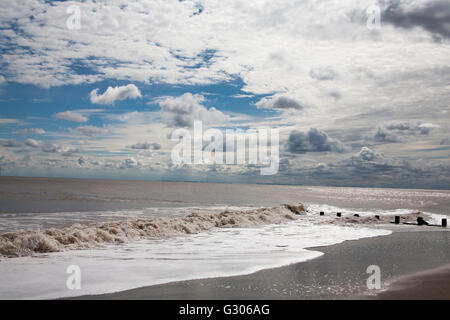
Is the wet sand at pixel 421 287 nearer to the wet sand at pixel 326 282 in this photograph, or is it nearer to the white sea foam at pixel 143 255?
the wet sand at pixel 326 282

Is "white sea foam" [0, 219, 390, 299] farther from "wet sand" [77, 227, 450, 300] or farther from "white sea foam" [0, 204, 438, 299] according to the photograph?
"wet sand" [77, 227, 450, 300]

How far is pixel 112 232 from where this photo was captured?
1630cm

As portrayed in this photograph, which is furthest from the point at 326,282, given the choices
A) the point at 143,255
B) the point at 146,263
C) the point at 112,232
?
→ the point at 112,232

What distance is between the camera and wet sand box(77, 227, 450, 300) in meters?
7.41

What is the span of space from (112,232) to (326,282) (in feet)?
37.3

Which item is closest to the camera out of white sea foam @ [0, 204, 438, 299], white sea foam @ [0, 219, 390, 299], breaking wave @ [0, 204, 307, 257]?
white sea foam @ [0, 219, 390, 299]

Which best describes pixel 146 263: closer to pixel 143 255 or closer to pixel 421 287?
pixel 143 255

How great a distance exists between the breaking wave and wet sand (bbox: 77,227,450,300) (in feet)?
23.0

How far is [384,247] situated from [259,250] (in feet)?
18.3

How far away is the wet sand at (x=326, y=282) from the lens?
24.3 feet

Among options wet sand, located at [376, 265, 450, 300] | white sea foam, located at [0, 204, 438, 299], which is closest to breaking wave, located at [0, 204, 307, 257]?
white sea foam, located at [0, 204, 438, 299]

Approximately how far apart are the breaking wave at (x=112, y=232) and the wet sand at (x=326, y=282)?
7.01 m

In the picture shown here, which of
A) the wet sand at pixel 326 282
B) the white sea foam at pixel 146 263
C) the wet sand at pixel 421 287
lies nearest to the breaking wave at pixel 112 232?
the white sea foam at pixel 146 263
